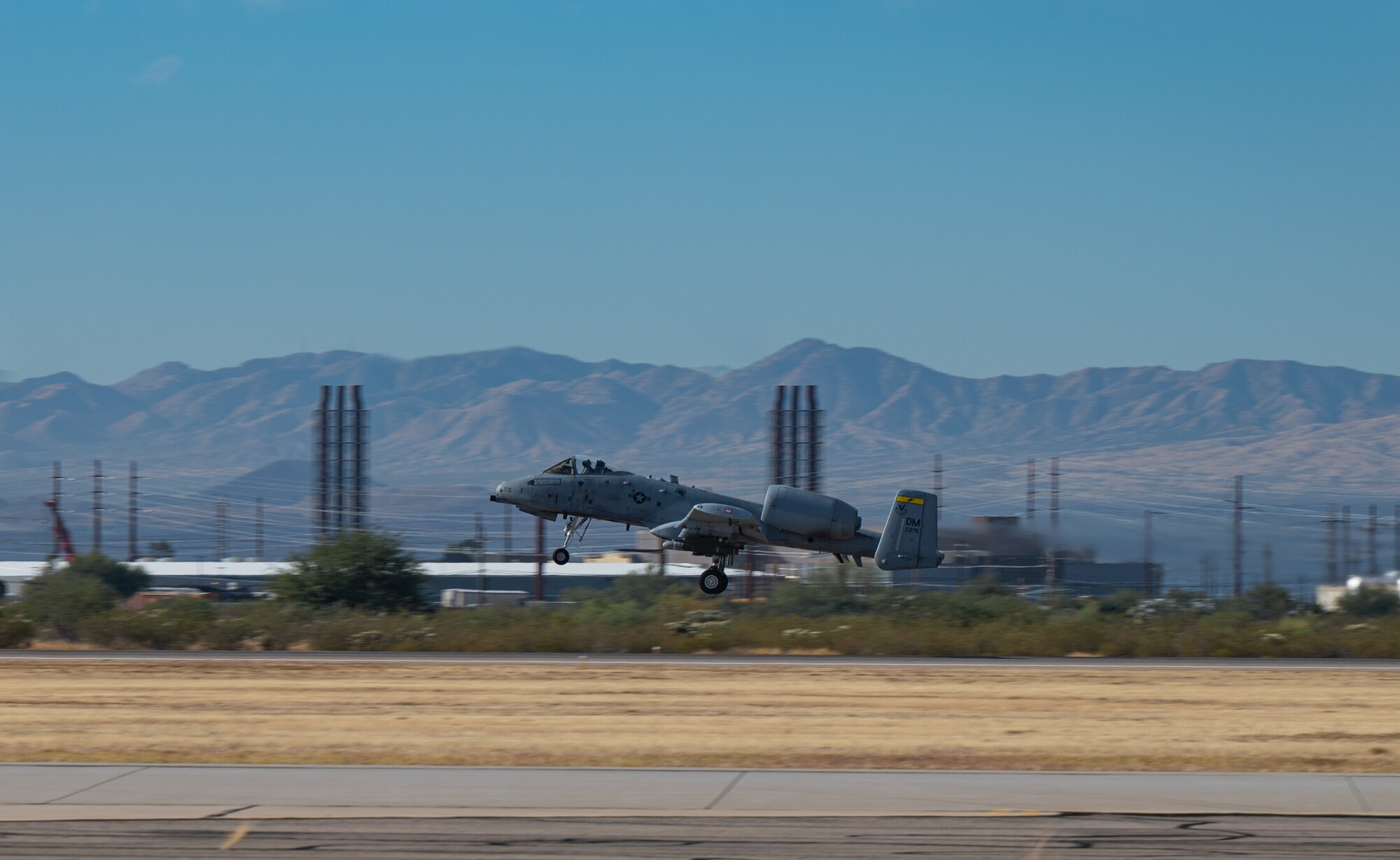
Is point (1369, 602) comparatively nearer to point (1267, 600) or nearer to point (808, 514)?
point (1267, 600)

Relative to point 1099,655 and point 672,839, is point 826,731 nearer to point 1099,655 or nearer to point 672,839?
point 672,839

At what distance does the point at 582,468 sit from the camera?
42.6 m

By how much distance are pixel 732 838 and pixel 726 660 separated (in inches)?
973

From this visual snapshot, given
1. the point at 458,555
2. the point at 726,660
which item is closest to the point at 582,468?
the point at 726,660

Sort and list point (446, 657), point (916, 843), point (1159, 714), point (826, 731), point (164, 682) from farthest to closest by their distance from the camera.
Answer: point (446, 657)
point (164, 682)
point (1159, 714)
point (826, 731)
point (916, 843)

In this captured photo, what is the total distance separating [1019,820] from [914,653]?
26839 millimetres

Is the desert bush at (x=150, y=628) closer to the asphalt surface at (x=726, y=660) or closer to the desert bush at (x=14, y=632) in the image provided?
the desert bush at (x=14, y=632)

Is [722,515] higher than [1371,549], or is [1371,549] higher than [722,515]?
[722,515]

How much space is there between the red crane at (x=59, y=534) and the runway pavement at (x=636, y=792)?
87597 millimetres

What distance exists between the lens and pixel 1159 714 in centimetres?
2761

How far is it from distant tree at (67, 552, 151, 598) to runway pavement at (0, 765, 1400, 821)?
2766 inches

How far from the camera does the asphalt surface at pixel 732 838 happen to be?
14438mm

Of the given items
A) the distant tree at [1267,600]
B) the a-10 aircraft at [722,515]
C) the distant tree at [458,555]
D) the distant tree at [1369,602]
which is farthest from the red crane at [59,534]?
the distant tree at [1369,602]

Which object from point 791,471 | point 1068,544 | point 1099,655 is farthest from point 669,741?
point 791,471
